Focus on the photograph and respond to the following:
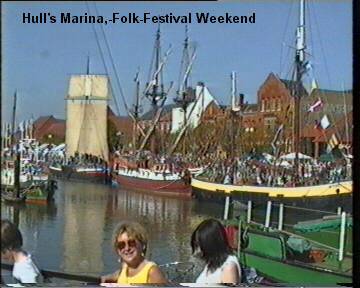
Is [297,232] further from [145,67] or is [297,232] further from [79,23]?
[79,23]

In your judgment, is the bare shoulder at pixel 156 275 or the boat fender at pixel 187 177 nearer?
the bare shoulder at pixel 156 275

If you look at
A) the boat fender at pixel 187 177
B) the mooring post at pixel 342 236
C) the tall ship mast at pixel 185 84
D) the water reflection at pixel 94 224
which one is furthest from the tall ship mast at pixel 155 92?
the mooring post at pixel 342 236

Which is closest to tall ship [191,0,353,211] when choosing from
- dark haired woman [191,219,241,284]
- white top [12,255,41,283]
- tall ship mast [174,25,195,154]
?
dark haired woman [191,219,241,284]

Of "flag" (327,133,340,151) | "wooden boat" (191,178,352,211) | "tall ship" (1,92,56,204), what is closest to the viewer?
"tall ship" (1,92,56,204)

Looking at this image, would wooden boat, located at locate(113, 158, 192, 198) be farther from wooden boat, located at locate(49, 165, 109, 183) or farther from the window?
the window

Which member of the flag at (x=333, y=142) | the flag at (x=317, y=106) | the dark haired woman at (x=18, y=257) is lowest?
the dark haired woman at (x=18, y=257)

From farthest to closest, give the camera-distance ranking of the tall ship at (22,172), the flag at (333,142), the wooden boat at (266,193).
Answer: the wooden boat at (266,193)
the flag at (333,142)
the tall ship at (22,172)

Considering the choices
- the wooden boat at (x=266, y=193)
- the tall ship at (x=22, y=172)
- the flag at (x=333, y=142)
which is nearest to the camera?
the tall ship at (x=22, y=172)

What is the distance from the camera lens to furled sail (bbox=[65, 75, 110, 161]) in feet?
20.7

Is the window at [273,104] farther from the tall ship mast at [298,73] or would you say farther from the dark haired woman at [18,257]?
the dark haired woman at [18,257]

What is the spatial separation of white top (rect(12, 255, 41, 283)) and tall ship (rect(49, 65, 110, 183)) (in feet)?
2.16

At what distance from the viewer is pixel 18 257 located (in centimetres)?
634

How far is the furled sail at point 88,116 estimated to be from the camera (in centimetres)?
632

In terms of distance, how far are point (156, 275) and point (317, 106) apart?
1.65 meters
